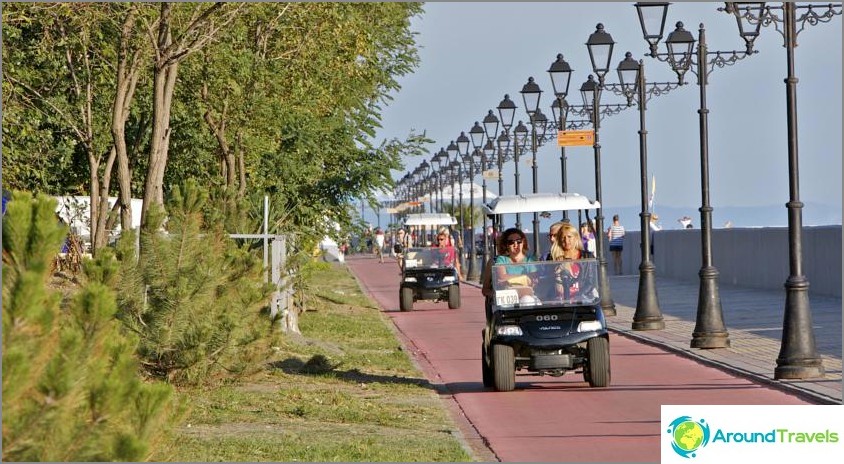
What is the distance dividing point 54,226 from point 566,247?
409 inches

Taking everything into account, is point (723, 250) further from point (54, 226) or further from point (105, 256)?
point (54, 226)

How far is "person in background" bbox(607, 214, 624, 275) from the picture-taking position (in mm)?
53844

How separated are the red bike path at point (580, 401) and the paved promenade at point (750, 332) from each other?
0.28 m

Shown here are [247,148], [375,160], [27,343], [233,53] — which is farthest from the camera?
[375,160]

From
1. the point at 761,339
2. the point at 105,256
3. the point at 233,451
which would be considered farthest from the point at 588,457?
the point at 761,339

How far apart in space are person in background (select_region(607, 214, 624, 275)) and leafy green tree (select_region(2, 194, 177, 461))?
151 ft

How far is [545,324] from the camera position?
1714cm

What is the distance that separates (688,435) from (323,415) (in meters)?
4.84

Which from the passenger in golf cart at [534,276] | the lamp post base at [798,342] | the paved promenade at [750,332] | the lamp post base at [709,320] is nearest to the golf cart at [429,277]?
the paved promenade at [750,332]

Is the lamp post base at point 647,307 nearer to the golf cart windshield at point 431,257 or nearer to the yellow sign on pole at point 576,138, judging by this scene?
the yellow sign on pole at point 576,138

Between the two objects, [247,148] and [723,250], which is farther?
[723,250]

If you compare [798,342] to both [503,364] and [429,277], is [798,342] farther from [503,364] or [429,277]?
[429,277]

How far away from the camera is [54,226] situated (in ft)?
26.3

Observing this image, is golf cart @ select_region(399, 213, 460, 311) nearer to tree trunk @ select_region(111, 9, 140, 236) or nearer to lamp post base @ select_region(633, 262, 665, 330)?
lamp post base @ select_region(633, 262, 665, 330)
